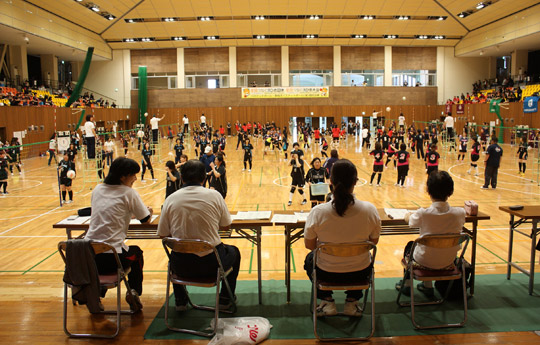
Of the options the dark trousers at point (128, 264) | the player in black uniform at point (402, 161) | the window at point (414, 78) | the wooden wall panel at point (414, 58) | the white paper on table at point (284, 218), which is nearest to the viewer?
the dark trousers at point (128, 264)

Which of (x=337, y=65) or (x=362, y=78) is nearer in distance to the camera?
(x=337, y=65)

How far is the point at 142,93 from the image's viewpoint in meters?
43.1

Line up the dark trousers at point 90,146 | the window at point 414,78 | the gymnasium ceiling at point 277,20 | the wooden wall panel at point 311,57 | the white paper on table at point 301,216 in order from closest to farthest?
the white paper on table at point 301,216 < the dark trousers at point 90,146 < the gymnasium ceiling at point 277,20 < the wooden wall panel at point 311,57 < the window at point 414,78

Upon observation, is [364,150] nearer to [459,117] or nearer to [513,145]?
[513,145]

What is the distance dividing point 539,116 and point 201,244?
1284 inches

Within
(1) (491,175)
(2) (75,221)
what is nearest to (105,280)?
(2) (75,221)

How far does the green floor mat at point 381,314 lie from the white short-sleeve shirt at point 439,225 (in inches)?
25.1

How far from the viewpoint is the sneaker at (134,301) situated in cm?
466

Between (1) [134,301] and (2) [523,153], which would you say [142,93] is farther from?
(1) [134,301]

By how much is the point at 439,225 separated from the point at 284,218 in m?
1.68

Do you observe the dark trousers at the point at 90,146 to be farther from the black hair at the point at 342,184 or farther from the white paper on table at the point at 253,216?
the black hair at the point at 342,184

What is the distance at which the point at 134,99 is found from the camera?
4434 centimetres

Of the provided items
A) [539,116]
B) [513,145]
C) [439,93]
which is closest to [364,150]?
[513,145]

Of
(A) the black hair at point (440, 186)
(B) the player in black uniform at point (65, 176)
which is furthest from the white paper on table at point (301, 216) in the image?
(B) the player in black uniform at point (65, 176)
